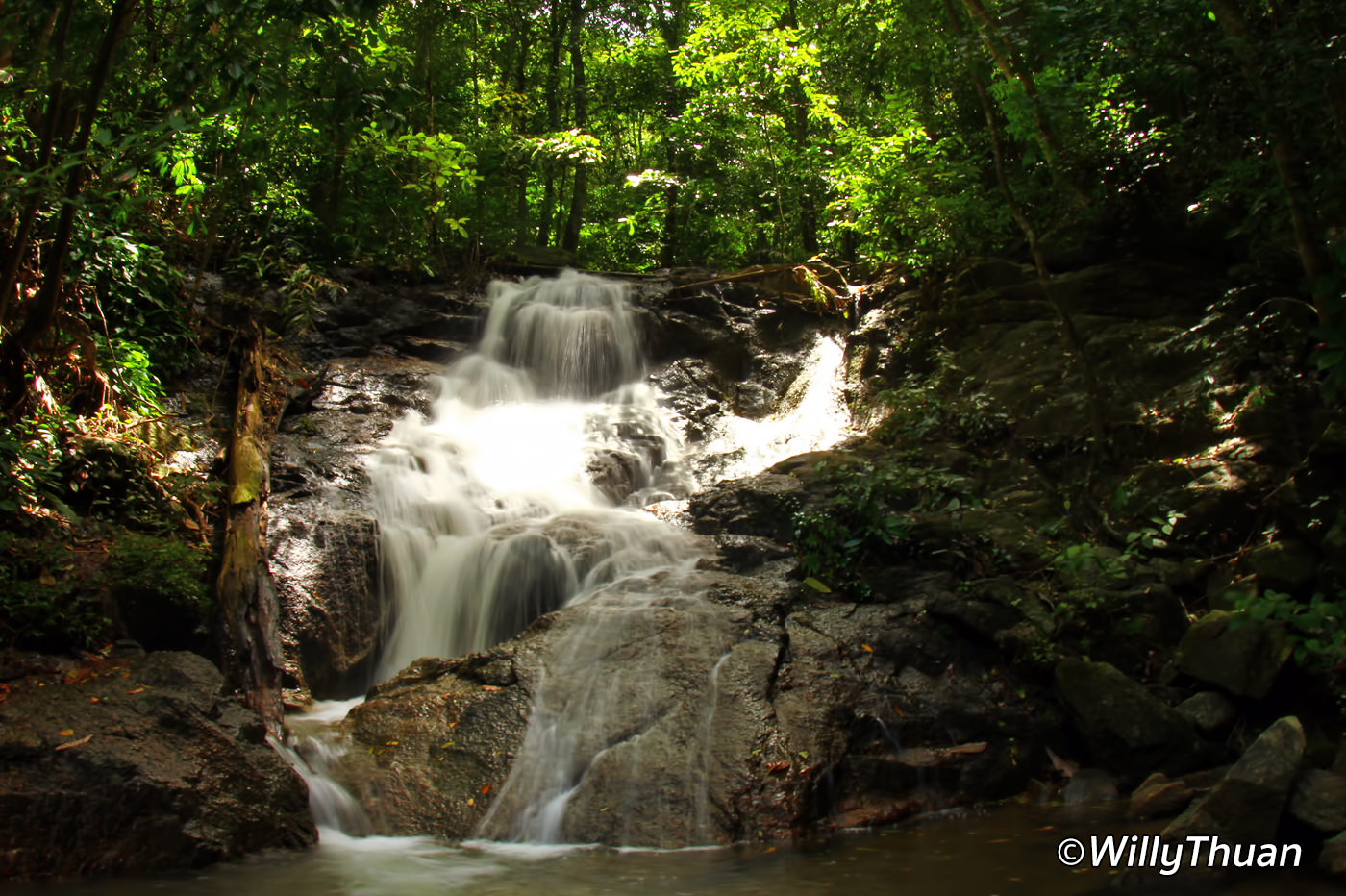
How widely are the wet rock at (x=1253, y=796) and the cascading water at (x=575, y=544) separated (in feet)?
7.68

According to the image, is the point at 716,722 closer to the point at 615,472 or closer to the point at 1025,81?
the point at 615,472

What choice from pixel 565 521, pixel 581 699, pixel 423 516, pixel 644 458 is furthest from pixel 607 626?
pixel 644 458

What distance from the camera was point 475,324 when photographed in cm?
1301

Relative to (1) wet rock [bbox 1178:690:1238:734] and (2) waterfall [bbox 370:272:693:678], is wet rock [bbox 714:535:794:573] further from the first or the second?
(1) wet rock [bbox 1178:690:1238:734]

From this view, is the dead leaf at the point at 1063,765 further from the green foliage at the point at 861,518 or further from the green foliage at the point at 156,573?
the green foliage at the point at 156,573

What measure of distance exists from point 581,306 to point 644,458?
4229mm

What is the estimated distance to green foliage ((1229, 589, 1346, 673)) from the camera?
468 centimetres

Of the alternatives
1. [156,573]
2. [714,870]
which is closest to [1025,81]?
[714,870]

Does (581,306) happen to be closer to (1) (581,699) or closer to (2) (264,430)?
(2) (264,430)

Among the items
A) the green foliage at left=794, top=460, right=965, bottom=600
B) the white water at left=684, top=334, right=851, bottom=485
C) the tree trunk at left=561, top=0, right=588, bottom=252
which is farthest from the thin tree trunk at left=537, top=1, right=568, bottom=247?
the green foliage at left=794, top=460, right=965, bottom=600

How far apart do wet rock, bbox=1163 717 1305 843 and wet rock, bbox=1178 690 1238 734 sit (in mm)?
1097

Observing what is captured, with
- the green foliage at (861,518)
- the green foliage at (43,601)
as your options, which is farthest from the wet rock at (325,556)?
the green foliage at (861,518)

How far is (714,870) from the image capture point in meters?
3.98

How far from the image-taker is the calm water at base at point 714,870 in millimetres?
3617
